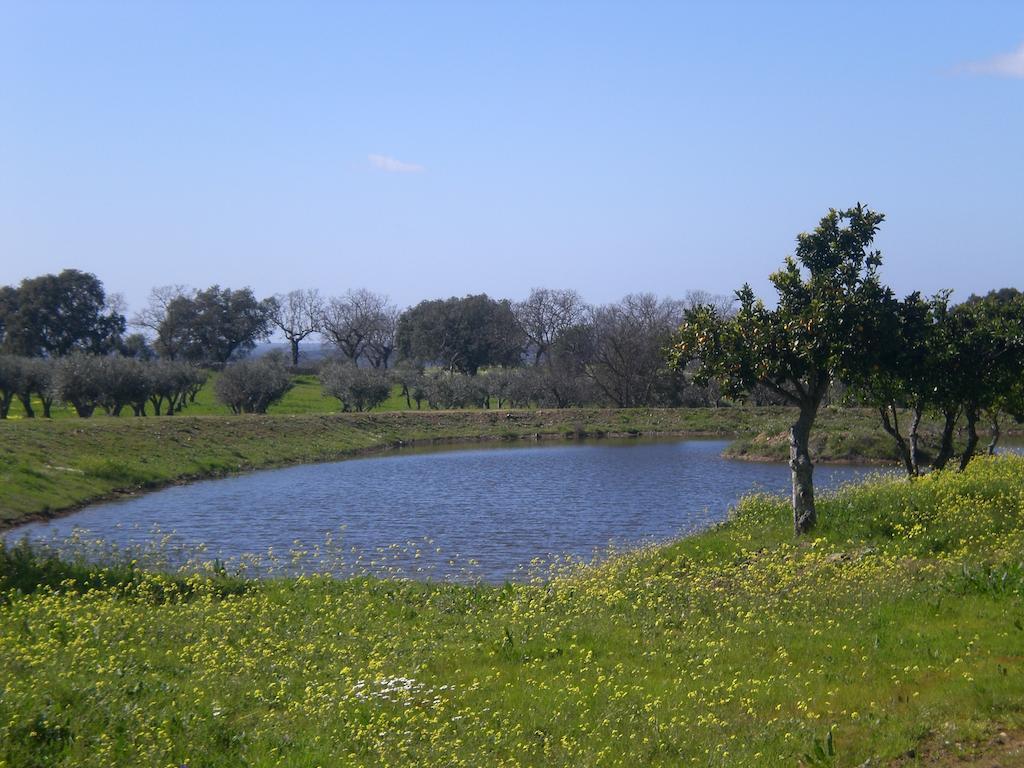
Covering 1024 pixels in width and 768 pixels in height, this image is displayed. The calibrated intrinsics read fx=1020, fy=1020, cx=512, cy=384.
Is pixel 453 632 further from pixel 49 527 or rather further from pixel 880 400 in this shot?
pixel 49 527

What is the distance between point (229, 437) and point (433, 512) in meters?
25.9

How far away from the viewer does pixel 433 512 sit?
33.3 m

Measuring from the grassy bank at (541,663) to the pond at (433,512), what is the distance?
5.09m

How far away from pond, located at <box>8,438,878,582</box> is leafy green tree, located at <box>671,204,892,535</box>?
5.81 metres

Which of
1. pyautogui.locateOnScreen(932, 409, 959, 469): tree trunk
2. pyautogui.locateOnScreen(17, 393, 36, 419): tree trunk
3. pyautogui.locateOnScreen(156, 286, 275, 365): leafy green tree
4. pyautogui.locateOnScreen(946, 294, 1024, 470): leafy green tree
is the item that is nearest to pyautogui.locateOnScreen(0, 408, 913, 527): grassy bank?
pyautogui.locateOnScreen(17, 393, 36, 419): tree trunk

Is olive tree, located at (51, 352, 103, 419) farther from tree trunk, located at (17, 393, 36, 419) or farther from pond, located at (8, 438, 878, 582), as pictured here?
pond, located at (8, 438, 878, 582)

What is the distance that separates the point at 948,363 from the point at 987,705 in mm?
14658

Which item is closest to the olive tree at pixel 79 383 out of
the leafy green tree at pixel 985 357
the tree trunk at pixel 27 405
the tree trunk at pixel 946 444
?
the tree trunk at pixel 27 405

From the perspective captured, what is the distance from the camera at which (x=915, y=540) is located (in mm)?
18000

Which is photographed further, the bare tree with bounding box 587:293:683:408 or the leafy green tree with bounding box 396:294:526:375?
the leafy green tree with bounding box 396:294:526:375

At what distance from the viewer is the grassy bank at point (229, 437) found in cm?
3791

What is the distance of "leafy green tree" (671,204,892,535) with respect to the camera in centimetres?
1984

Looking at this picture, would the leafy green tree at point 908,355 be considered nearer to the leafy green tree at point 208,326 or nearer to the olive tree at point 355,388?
the olive tree at point 355,388

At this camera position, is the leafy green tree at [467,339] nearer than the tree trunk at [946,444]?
No
